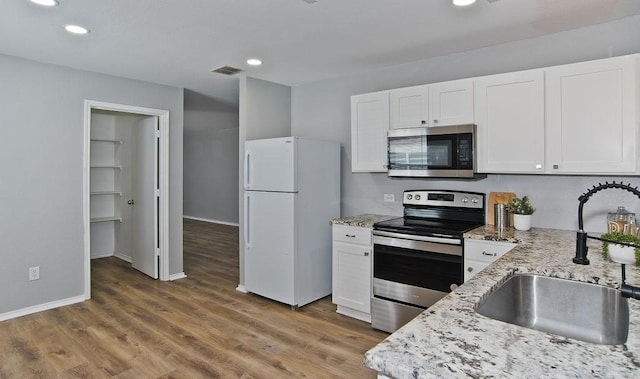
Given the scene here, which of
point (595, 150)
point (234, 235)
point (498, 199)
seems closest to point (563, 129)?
point (595, 150)

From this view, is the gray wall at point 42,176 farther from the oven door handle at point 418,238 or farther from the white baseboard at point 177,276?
the oven door handle at point 418,238

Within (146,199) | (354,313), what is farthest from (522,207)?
(146,199)

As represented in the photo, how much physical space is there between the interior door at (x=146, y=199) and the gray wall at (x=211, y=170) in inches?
115

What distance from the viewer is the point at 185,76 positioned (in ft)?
13.5

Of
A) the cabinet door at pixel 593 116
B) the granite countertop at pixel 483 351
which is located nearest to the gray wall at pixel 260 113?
the cabinet door at pixel 593 116

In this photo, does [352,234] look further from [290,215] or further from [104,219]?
[104,219]

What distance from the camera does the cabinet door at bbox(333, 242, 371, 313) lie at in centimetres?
332

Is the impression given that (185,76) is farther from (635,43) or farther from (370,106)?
(635,43)

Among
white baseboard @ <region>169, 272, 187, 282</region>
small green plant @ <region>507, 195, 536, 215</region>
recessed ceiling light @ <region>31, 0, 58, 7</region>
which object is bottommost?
white baseboard @ <region>169, 272, 187, 282</region>

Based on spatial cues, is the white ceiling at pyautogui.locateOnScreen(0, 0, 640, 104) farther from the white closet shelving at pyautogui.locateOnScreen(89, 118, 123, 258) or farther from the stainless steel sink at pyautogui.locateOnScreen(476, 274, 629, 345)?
the white closet shelving at pyautogui.locateOnScreen(89, 118, 123, 258)

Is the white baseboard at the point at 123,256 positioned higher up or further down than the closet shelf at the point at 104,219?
further down

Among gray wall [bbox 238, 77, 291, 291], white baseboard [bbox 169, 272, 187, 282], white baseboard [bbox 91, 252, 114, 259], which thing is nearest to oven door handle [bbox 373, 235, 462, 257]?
gray wall [bbox 238, 77, 291, 291]

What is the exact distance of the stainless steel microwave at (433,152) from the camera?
9.58ft

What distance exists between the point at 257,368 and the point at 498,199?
2.29m
